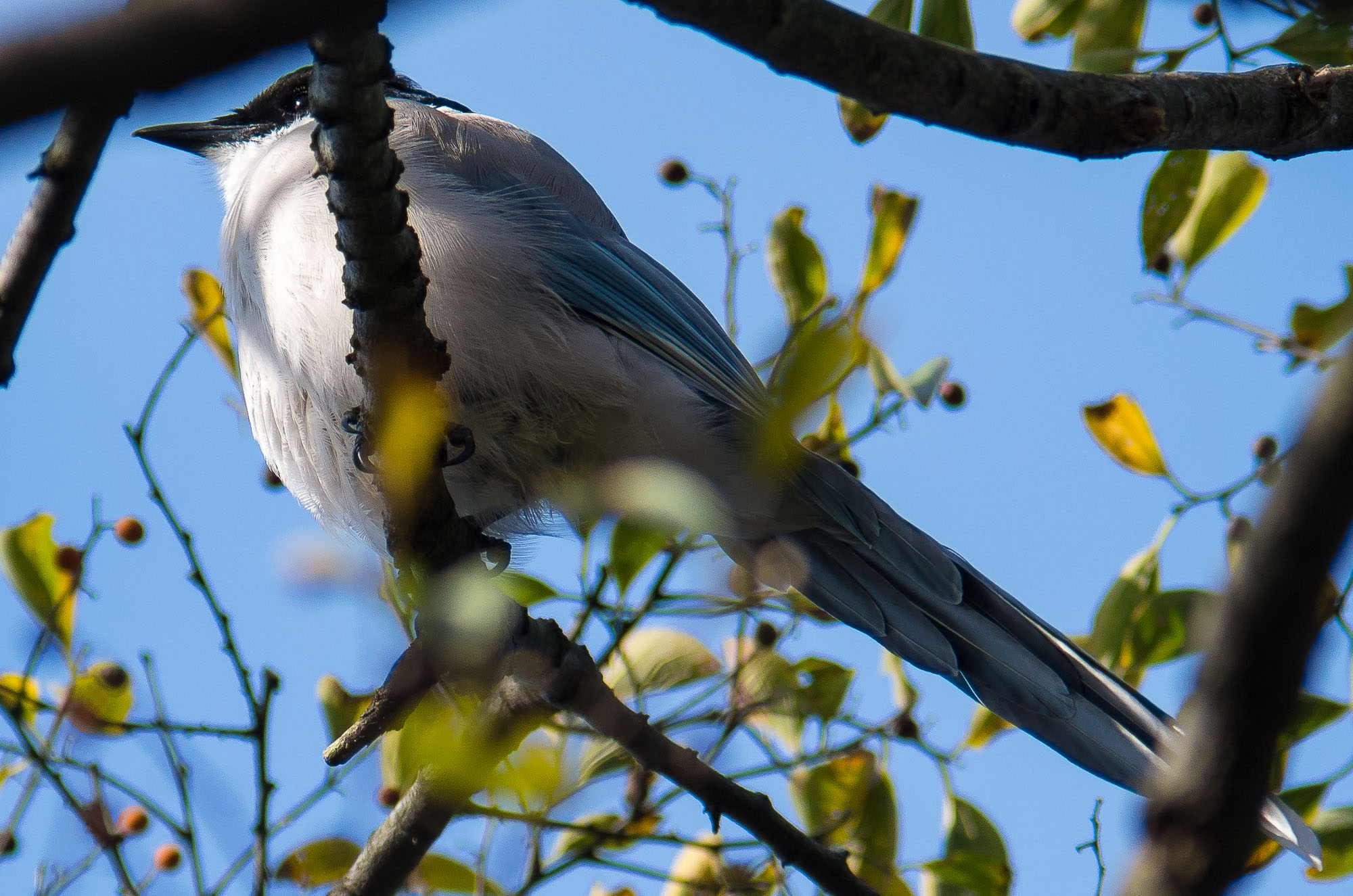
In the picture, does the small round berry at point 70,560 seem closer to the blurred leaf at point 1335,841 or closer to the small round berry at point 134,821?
the small round berry at point 134,821

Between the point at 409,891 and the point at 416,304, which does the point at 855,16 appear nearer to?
the point at 416,304

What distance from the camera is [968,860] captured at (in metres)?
2.68

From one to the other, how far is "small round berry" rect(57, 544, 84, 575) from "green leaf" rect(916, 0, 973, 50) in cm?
220

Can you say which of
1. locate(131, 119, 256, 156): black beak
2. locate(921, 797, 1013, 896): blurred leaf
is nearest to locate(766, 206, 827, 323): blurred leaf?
locate(921, 797, 1013, 896): blurred leaf

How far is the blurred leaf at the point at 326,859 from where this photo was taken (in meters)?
2.76

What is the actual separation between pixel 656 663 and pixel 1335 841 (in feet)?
4.96

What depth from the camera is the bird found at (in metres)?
2.91

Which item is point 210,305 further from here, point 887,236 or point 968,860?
point 968,860

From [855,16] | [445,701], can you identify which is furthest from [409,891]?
[855,16]

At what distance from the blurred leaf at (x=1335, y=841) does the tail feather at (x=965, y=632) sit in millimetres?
348

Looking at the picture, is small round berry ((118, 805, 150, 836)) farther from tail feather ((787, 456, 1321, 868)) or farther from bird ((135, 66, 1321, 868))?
tail feather ((787, 456, 1321, 868))

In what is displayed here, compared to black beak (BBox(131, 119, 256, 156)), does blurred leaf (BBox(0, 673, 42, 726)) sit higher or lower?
lower

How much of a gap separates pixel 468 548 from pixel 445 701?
37 centimetres

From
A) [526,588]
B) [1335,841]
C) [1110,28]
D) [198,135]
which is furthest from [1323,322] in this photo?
[198,135]
